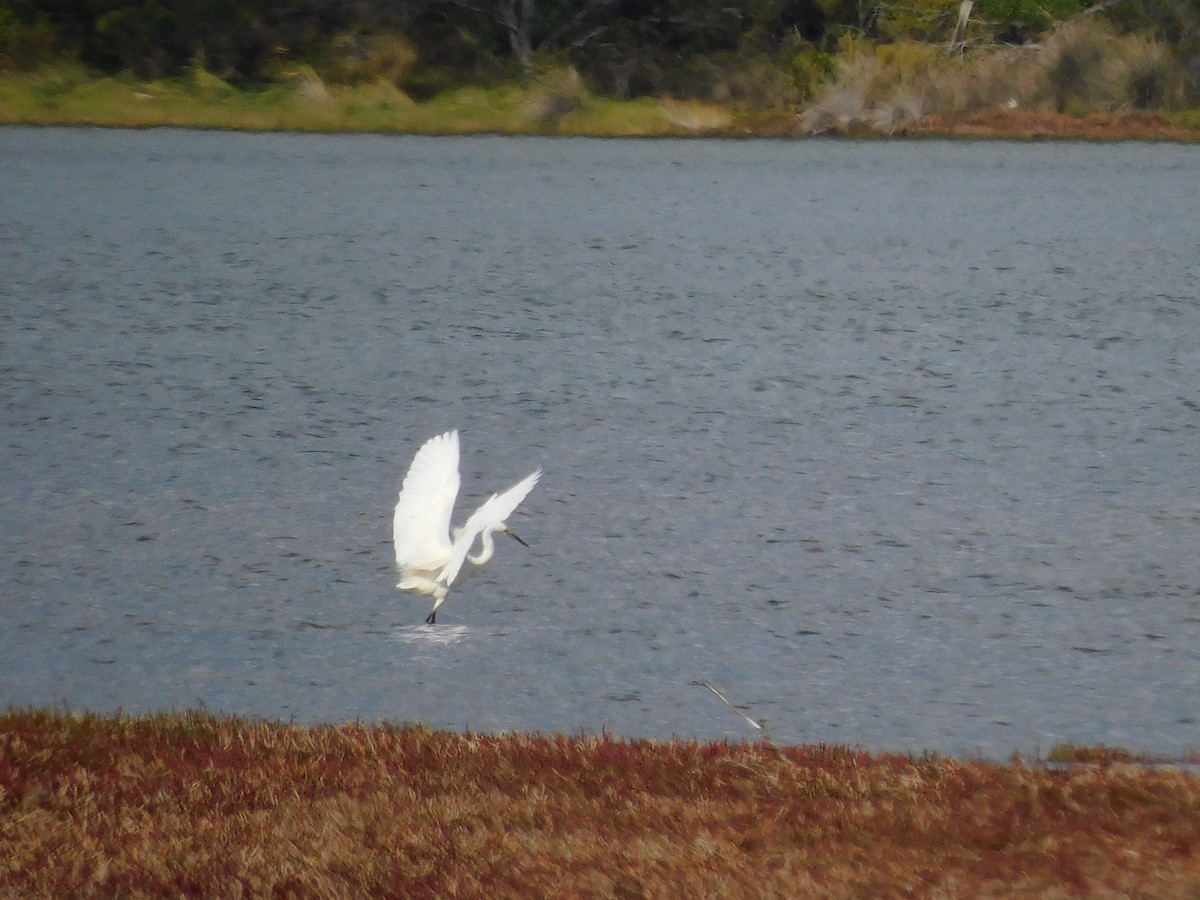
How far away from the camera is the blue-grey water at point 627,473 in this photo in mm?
8109

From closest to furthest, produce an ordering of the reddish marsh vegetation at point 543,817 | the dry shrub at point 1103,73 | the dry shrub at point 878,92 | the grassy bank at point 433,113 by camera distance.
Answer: the reddish marsh vegetation at point 543,817 < the dry shrub at point 878,92 < the dry shrub at point 1103,73 < the grassy bank at point 433,113

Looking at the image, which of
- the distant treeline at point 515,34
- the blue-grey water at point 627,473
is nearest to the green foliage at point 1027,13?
Answer: the distant treeline at point 515,34

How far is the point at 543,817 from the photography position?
17.8 feet

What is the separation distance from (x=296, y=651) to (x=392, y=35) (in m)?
47.4

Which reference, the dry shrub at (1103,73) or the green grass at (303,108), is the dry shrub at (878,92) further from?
the green grass at (303,108)

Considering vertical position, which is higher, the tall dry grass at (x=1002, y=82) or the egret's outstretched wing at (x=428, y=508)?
the egret's outstretched wing at (x=428, y=508)

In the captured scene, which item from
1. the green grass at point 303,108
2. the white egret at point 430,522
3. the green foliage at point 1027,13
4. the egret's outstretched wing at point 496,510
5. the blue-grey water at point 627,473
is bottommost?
the green grass at point 303,108

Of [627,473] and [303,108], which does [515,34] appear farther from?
[627,473]

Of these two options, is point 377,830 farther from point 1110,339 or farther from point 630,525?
point 1110,339

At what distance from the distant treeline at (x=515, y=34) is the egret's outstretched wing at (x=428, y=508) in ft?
141

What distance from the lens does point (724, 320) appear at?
20234 mm

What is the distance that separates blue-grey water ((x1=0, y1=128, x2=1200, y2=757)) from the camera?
26.6 feet

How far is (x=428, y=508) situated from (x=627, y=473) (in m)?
4.33

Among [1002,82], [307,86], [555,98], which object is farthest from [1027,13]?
[307,86]
